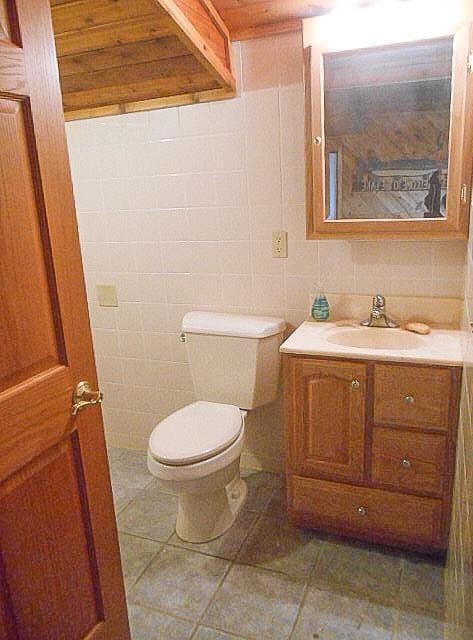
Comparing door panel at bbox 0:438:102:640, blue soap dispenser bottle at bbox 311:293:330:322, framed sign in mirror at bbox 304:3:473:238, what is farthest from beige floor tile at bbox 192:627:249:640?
framed sign in mirror at bbox 304:3:473:238

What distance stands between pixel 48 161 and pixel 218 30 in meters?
1.12

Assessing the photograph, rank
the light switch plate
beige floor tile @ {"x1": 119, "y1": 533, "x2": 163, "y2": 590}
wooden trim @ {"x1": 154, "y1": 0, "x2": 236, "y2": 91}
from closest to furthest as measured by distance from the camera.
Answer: wooden trim @ {"x1": 154, "y1": 0, "x2": 236, "y2": 91}, beige floor tile @ {"x1": 119, "y1": 533, "x2": 163, "y2": 590}, the light switch plate

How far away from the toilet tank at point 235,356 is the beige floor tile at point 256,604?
2.14 ft

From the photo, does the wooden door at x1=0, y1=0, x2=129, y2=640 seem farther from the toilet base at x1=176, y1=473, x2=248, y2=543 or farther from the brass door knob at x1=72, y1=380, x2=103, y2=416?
the toilet base at x1=176, y1=473, x2=248, y2=543

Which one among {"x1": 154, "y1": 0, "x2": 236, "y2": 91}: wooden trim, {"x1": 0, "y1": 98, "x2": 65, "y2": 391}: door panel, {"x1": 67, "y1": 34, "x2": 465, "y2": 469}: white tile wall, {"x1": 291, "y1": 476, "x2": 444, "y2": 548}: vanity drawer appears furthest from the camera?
{"x1": 67, "y1": 34, "x2": 465, "y2": 469}: white tile wall

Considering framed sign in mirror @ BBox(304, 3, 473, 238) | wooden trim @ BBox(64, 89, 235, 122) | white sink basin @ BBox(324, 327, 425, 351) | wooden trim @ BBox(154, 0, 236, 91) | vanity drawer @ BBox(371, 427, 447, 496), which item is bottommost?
vanity drawer @ BBox(371, 427, 447, 496)

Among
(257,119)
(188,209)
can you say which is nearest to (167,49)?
(257,119)

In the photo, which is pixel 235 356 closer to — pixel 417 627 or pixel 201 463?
pixel 201 463

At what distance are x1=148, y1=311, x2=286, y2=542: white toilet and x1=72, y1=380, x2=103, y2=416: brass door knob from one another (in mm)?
631

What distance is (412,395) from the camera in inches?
61.0

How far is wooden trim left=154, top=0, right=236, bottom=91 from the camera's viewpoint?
1427 millimetres

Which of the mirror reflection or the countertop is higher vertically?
the mirror reflection

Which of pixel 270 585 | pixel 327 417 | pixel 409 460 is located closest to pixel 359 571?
pixel 270 585

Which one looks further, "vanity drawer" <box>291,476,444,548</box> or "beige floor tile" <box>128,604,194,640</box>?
"vanity drawer" <box>291,476,444,548</box>
